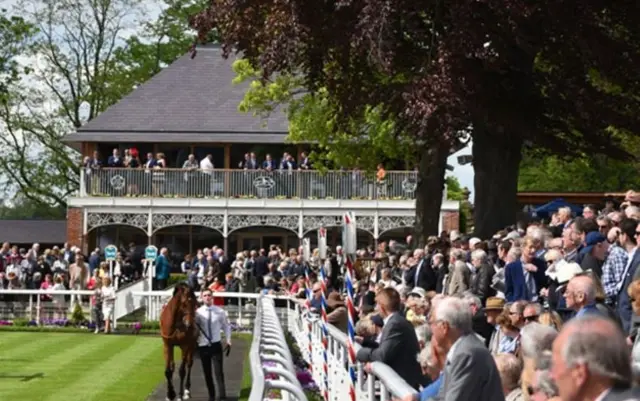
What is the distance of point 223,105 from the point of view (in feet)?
194

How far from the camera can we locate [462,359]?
6.84 meters

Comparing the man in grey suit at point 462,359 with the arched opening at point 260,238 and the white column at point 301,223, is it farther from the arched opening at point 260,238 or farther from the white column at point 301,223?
the arched opening at point 260,238

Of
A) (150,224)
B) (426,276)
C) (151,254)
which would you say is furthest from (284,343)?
(150,224)

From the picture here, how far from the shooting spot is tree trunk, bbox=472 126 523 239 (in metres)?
25.3

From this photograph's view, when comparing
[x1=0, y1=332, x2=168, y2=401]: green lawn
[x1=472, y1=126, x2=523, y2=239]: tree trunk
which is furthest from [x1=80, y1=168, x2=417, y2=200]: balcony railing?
[x1=472, y1=126, x2=523, y2=239]: tree trunk

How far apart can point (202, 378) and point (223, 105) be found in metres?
35.5

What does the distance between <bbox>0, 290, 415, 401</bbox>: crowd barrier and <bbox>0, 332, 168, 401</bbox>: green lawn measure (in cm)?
255

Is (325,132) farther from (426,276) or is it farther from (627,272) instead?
(627,272)

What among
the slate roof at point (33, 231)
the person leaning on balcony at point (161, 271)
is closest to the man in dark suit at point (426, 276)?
the person leaning on balcony at point (161, 271)

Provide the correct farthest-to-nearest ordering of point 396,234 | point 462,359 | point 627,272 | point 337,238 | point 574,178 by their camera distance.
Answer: point 574,178 < point 396,234 < point 337,238 < point 627,272 < point 462,359

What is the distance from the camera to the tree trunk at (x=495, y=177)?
25.3 meters

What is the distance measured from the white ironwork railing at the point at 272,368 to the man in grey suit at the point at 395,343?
0.75m

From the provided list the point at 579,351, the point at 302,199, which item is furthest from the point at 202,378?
the point at 302,199

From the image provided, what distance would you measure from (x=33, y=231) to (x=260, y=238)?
48.0 ft
